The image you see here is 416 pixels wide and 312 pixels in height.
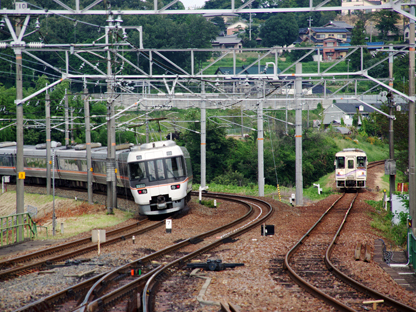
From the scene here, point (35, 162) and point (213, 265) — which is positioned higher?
point (35, 162)

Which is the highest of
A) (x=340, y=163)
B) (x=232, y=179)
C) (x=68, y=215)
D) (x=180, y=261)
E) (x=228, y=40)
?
(x=228, y=40)

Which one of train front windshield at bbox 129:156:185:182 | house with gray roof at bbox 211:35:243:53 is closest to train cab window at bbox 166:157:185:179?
train front windshield at bbox 129:156:185:182

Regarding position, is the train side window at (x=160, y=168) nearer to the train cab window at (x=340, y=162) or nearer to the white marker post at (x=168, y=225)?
the white marker post at (x=168, y=225)

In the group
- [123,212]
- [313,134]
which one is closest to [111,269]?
[123,212]

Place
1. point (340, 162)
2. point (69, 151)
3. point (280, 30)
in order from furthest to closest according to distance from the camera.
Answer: point (280, 30) < point (340, 162) < point (69, 151)

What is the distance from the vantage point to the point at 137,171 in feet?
65.6

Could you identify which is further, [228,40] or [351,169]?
[228,40]

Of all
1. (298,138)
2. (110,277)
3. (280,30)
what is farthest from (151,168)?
(280,30)

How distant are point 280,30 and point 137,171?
68.8 meters

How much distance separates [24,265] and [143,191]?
320 inches

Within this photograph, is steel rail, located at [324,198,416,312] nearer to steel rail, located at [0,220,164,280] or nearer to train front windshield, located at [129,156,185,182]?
steel rail, located at [0,220,164,280]

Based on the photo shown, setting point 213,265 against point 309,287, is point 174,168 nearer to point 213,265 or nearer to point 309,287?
point 213,265

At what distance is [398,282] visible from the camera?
1017 cm

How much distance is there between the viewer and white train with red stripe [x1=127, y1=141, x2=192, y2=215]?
1975 centimetres
